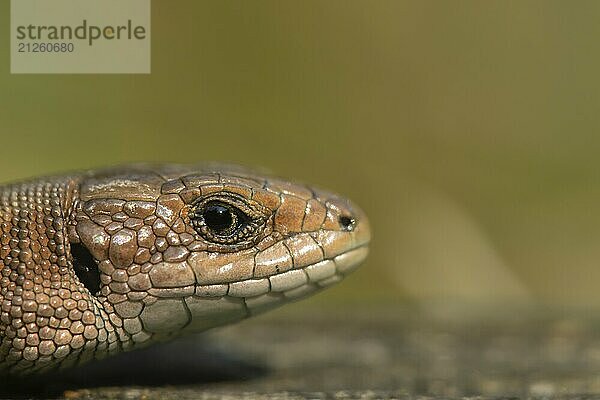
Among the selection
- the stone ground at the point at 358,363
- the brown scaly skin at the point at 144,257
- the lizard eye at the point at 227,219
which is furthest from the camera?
the stone ground at the point at 358,363

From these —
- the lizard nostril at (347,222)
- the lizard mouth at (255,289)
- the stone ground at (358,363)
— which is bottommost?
the stone ground at (358,363)

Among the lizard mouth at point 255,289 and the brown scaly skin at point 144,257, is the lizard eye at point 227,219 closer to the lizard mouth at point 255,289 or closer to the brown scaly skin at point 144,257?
the brown scaly skin at point 144,257

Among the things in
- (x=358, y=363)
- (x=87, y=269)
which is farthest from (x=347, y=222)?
(x=358, y=363)

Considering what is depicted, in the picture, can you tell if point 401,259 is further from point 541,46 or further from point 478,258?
point 541,46

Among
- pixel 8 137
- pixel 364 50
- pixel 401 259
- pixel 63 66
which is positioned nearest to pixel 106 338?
pixel 63 66

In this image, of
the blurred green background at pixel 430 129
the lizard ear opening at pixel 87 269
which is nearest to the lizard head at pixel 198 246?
the lizard ear opening at pixel 87 269

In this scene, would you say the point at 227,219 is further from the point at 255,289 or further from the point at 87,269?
the point at 87,269

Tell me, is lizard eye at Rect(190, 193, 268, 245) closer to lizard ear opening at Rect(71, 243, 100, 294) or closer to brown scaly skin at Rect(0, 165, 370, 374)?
brown scaly skin at Rect(0, 165, 370, 374)
